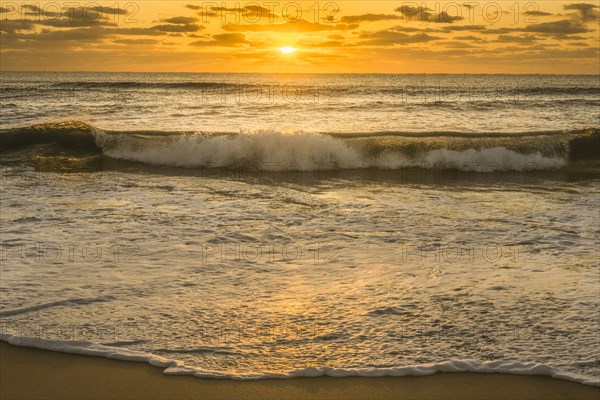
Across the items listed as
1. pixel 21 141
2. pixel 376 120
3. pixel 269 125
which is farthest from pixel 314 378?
pixel 376 120

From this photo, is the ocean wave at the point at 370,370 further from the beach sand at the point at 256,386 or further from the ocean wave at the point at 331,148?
the ocean wave at the point at 331,148

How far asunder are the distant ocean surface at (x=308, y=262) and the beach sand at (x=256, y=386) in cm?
10

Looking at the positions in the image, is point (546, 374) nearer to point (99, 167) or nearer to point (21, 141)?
point (99, 167)

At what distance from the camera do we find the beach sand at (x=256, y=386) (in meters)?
3.62

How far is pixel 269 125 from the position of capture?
67.0 feet

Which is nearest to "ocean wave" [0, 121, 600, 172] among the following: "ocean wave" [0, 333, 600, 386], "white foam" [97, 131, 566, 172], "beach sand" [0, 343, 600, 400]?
"white foam" [97, 131, 566, 172]

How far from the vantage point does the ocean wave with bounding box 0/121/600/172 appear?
13.9 metres

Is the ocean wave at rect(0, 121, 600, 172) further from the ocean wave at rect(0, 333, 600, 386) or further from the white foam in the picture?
the ocean wave at rect(0, 333, 600, 386)

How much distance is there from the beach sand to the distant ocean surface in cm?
Result: 10

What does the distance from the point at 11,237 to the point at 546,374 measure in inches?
222

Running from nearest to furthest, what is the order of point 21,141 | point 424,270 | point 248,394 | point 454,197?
point 248,394, point 424,270, point 454,197, point 21,141

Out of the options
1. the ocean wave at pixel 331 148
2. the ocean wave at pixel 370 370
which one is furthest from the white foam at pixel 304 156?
the ocean wave at pixel 370 370

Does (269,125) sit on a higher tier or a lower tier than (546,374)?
higher

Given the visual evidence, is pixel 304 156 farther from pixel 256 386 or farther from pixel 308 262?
pixel 256 386
